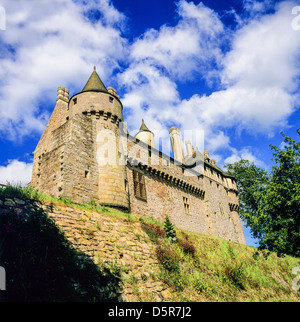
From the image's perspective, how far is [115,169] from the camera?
15547 mm

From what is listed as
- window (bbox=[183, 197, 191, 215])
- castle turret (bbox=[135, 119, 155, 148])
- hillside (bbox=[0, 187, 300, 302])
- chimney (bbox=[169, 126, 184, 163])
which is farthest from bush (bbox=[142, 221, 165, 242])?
castle turret (bbox=[135, 119, 155, 148])

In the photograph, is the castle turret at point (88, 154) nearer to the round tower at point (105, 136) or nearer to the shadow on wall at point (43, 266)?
the round tower at point (105, 136)

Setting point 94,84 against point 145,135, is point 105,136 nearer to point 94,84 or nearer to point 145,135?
point 94,84

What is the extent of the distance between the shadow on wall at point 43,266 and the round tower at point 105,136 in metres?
6.42

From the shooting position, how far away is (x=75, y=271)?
22.5 ft

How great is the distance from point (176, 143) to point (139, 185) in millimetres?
10553

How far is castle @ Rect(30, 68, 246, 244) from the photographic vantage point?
1410 centimetres

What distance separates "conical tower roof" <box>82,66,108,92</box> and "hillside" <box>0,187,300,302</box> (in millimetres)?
10222

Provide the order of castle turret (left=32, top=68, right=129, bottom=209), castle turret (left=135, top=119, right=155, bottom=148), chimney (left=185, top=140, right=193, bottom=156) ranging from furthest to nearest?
chimney (left=185, top=140, right=193, bottom=156) → castle turret (left=135, top=119, right=155, bottom=148) → castle turret (left=32, top=68, right=129, bottom=209)

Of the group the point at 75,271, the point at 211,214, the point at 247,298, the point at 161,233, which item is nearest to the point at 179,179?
the point at 211,214

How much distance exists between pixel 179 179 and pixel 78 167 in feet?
40.2

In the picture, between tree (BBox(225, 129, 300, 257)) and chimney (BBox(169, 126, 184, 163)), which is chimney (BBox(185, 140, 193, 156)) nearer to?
chimney (BBox(169, 126, 184, 163))
